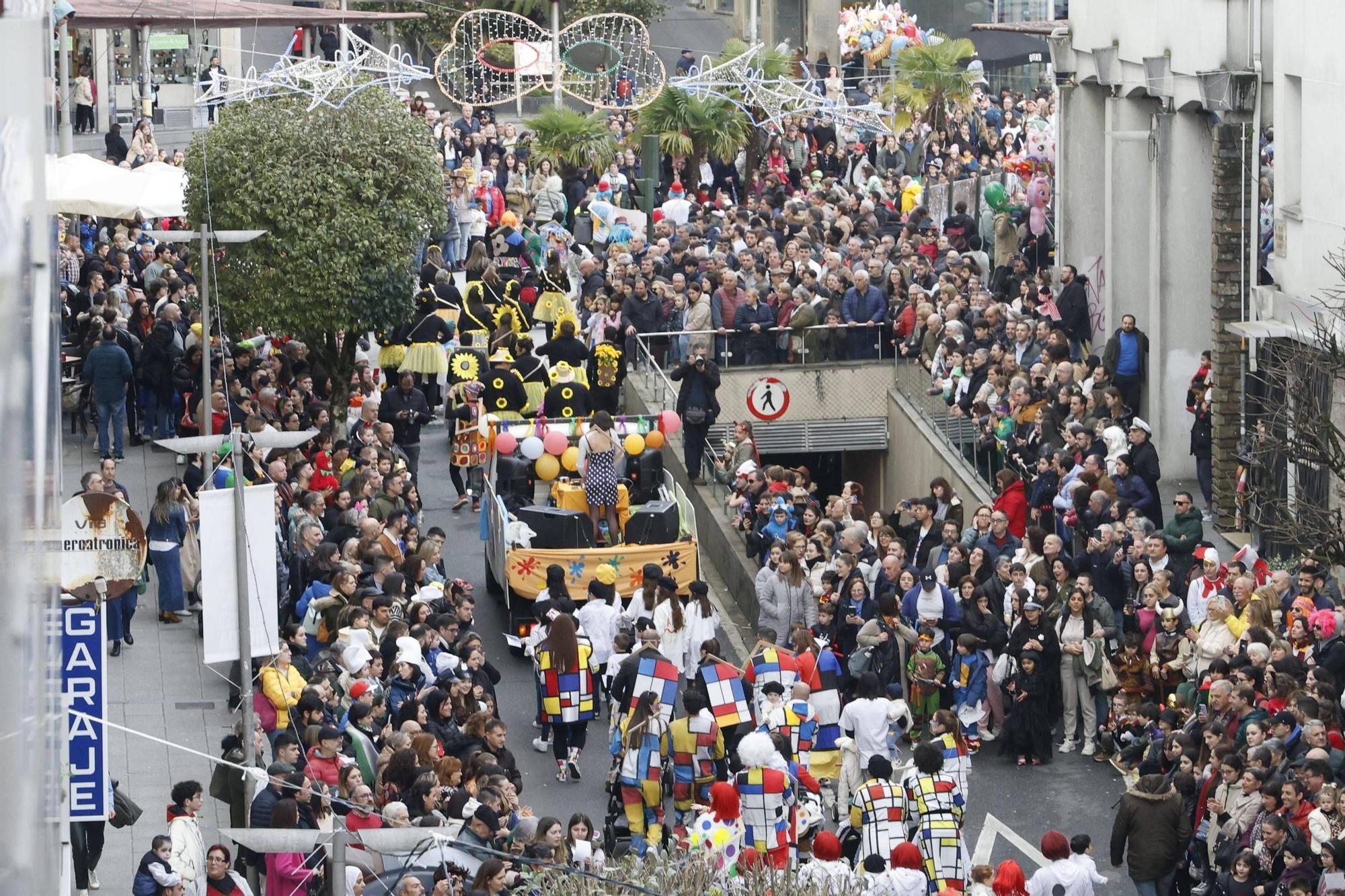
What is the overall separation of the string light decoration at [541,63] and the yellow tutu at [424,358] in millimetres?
13444

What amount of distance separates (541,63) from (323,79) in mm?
13131

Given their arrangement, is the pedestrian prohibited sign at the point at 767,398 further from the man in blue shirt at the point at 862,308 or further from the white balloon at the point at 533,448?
the white balloon at the point at 533,448

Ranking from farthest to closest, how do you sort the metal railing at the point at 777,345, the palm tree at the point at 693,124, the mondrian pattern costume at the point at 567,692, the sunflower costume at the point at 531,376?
the palm tree at the point at 693,124
the metal railing at the point at 777,345
the sunflower costume at the point at 531,376
the mondrian pattern costume at the point at 567,692

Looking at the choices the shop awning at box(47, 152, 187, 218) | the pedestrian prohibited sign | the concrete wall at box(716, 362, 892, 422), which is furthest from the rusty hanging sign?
the concrete wall at box(716, 362, 892, 422)

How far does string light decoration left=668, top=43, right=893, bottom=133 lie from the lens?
119ft

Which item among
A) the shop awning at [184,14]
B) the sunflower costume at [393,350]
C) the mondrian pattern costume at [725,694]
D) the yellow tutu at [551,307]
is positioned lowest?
the mondrian pattern costume at [725,694]

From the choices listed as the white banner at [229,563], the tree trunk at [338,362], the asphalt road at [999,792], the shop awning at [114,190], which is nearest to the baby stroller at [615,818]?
the asphalt road at [999,792]

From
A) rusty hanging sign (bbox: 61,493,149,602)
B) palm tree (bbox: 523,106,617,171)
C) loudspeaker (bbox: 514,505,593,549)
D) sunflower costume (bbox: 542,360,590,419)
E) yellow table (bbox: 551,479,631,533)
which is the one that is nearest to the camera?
rusty hanging sign (bbox: 61,493,149,602)

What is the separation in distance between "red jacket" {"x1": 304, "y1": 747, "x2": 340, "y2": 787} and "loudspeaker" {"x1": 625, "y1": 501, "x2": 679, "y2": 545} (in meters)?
6.81

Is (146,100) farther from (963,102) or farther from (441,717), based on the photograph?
(441,717)

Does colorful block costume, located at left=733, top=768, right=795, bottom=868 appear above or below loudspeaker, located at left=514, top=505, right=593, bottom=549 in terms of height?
below

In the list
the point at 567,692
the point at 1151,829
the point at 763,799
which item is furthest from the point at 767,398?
the point at 1151,829

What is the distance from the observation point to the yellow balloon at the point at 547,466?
20344 millimetres

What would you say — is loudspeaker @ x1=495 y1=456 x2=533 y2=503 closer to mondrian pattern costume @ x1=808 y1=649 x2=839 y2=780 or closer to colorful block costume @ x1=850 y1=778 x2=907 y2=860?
mondrian pattern costume @ x1=808 y1=649 x2=839 y2=780
